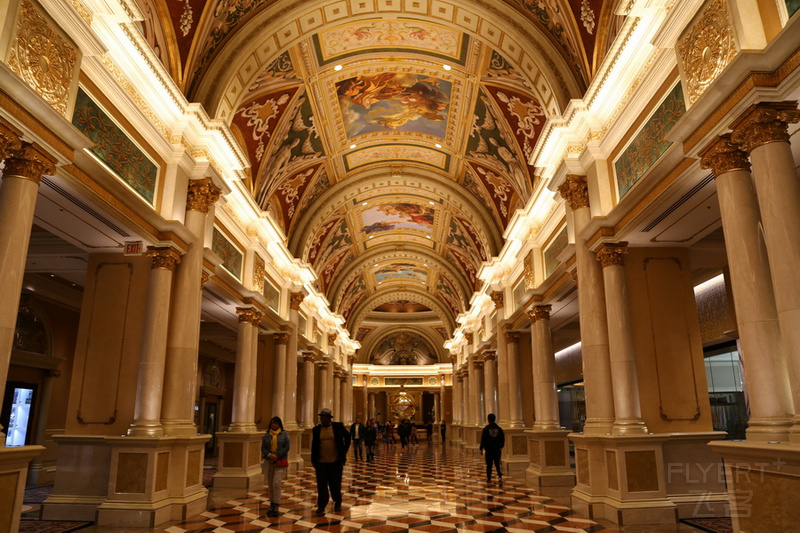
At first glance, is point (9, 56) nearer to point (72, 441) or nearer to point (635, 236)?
point (72, 441)

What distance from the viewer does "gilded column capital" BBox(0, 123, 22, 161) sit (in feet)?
16.1

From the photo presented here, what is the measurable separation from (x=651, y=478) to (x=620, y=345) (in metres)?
1.78

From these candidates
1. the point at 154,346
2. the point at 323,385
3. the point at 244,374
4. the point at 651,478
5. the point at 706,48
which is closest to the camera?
the point at 706,48

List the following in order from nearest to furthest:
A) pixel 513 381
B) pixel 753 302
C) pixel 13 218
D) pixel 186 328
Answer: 1. pixel 753 302
2. pixel 13 218
3. pixel 186 328
4. pixel 513 381

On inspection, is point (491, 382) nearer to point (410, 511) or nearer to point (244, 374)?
point (244, 374)

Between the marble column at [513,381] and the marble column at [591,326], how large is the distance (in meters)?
6.61

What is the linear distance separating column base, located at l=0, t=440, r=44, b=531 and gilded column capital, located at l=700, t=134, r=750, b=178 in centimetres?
676

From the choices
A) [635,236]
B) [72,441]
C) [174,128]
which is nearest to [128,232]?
[174,128]

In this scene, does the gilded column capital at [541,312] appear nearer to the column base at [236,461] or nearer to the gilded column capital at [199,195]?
the column base at [236,461]

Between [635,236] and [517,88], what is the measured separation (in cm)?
508

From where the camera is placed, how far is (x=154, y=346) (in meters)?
8.06

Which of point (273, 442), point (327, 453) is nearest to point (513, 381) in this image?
point (327, 453)

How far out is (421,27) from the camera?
38.6 feet

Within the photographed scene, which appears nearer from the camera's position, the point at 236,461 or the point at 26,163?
the point at 26,163
